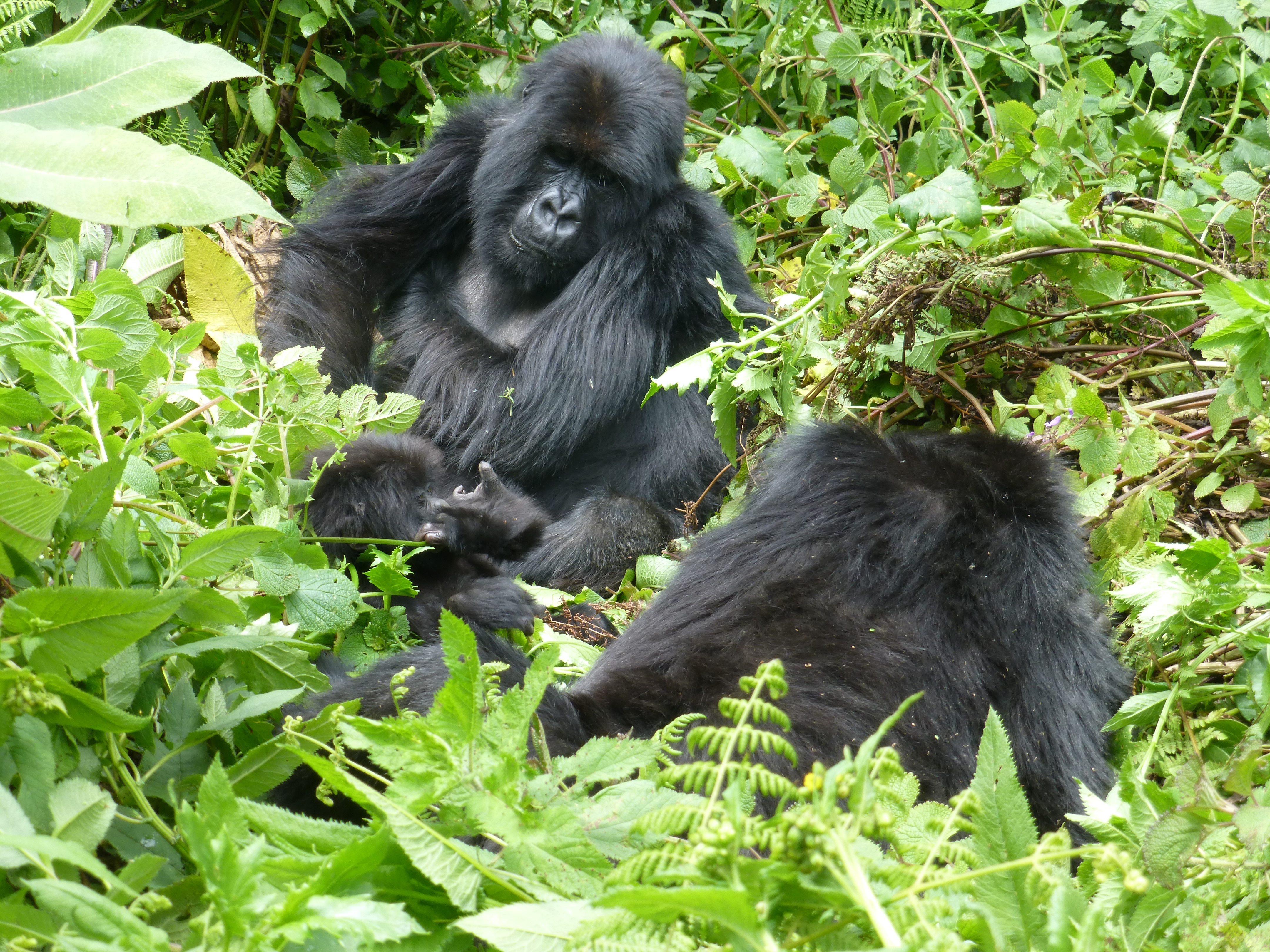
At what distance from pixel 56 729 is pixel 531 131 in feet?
9.39

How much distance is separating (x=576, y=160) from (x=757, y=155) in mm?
612

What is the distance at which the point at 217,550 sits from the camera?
5.23 feet


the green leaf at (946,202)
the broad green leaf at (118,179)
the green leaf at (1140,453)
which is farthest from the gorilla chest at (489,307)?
the broad green leaf at (118,179)

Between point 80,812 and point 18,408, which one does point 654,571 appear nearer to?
point 18,408

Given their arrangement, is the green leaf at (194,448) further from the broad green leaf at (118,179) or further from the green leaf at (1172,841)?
the green leaf at (1172,841)

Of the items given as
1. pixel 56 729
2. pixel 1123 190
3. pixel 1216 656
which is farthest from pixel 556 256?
pixel 56 729

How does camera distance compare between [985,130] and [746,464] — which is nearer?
[746,464]

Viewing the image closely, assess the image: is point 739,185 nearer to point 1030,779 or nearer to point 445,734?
point 1030,779

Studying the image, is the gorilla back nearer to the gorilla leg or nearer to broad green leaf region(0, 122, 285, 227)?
broad green leaf region(0, 122, 285, 227)

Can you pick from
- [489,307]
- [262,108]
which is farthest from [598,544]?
[262,108]

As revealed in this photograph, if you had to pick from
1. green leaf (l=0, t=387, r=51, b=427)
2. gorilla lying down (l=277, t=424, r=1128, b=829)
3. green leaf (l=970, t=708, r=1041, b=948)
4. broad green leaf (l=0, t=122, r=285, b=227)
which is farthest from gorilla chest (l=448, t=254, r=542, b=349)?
green leaf (l=970, t=708, r=1041, b=948)

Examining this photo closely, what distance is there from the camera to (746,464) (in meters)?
3.12

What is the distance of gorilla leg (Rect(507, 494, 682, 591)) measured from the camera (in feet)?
12.0

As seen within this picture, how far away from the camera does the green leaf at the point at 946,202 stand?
2400mm
